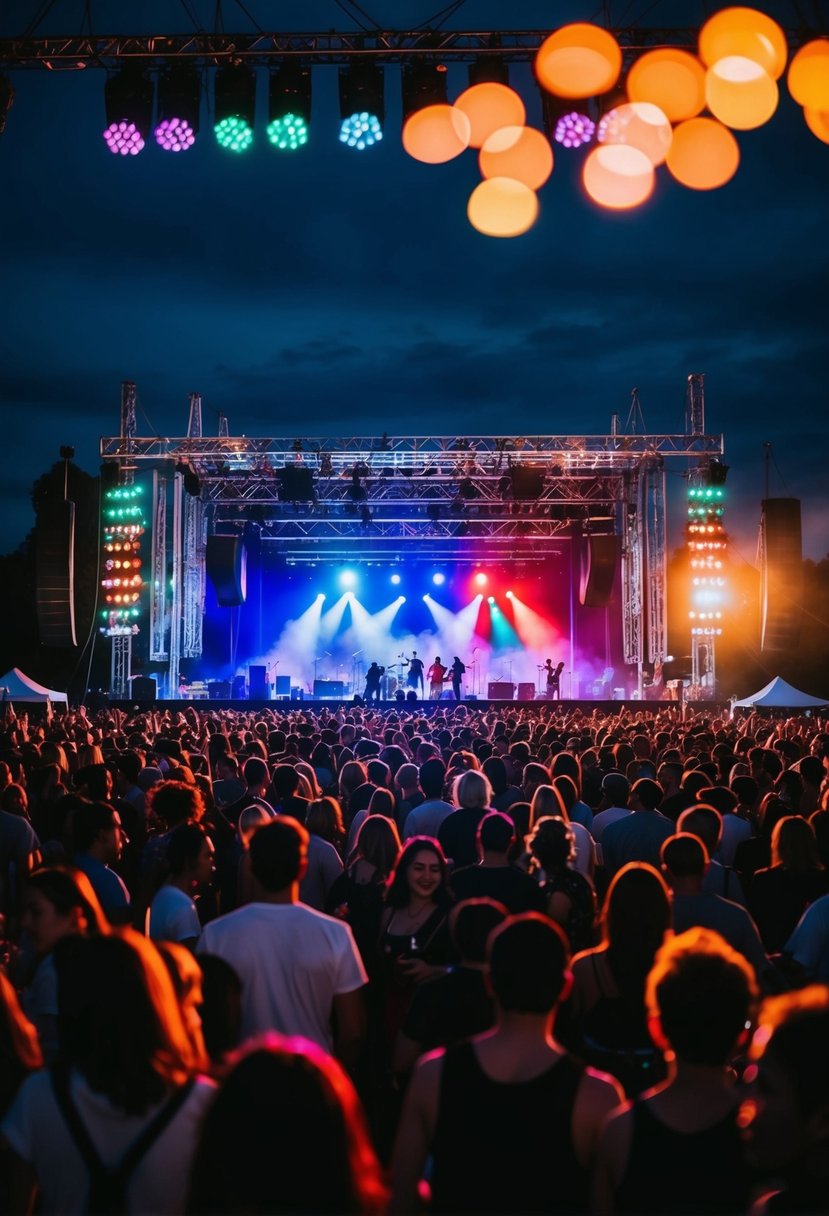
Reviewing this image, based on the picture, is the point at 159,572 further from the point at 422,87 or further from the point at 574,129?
the point at 574,129

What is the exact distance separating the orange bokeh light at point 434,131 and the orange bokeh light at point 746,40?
223cm

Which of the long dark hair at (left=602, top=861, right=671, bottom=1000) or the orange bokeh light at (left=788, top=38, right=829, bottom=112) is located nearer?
the long dark hair at (left=602, top=861, right=671, bottom=1000)

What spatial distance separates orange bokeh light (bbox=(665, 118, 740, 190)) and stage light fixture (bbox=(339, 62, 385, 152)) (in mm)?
2930

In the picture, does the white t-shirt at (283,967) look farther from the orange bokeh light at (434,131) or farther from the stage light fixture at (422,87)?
the stage light fixture at (422,87)

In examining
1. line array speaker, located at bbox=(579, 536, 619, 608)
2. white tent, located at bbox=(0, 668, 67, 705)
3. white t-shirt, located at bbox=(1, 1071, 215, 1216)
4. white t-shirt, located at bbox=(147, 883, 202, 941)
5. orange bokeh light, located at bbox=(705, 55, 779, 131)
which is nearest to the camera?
white t-shirt, located at bbox=(1, 1071, 215, 1216)

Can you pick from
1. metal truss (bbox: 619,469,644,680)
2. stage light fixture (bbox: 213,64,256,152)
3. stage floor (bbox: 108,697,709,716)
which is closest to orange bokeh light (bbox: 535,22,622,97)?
stage light fixture (bbox: 213,64,256,152)

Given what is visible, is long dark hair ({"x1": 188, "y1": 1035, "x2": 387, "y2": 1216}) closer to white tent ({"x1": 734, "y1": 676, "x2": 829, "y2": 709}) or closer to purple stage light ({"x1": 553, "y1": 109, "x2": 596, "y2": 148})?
purple stage light ({"x1": 553, "y1": 109, "x2": 596, "y2": 148})

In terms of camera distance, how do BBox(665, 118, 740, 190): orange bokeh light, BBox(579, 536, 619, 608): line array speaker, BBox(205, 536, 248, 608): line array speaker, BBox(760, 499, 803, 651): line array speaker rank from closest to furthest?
BBox(665, 118, 740, 190): orange bokeh light, BBox(760, 499, 803, 651): line array speaker, BBox(579, 536, 619, 608): line array speaker, BBox(205, 536, 248, 608): line array speaker

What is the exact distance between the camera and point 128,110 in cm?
1009

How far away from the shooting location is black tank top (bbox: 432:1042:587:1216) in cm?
240

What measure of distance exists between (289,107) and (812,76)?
4.31 metres

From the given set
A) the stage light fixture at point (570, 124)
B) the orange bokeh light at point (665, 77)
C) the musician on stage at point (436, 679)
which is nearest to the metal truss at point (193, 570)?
the musician on stage at point (436, 679)

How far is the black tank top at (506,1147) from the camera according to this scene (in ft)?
7.87

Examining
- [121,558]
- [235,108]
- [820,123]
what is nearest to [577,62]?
[820,123]
